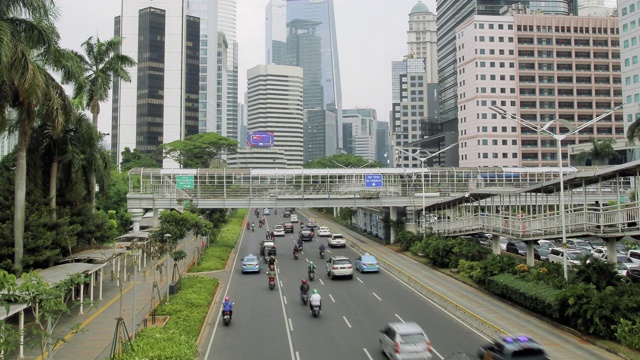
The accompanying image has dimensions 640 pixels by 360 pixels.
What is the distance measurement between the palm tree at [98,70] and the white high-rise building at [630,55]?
7264cm

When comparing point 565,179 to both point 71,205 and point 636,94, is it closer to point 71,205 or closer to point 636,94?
point 71,205

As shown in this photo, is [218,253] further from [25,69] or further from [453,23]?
[453,23]

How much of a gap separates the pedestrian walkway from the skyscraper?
124748mm

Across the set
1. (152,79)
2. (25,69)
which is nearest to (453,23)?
(152,79)

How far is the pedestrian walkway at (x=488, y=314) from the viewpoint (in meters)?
20.7

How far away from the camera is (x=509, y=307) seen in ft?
91.5

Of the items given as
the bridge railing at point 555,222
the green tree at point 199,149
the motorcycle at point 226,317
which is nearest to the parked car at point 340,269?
the bridge railing at point 555,222

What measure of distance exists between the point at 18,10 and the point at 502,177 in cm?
5683

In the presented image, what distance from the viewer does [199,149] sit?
342 feet

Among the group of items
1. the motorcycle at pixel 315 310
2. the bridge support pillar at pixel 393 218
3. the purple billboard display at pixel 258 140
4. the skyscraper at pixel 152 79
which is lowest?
the motorcycle at pixel 315 310

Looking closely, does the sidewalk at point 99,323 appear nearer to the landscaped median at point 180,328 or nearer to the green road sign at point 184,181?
the landscaped median at point 180,328

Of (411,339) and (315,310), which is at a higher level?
(411,339)

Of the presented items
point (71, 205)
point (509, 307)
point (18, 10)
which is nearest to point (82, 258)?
point (71, 205)

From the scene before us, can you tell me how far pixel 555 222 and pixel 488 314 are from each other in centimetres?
847
